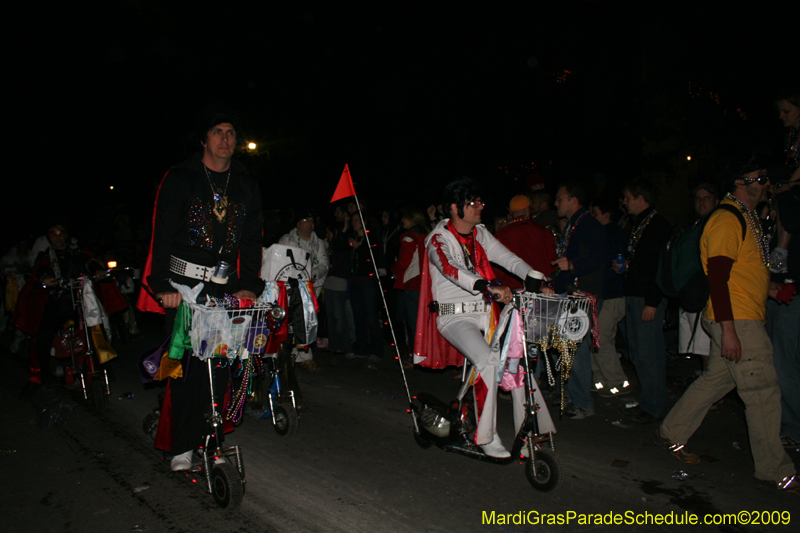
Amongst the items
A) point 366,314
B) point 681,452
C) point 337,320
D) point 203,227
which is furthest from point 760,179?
point 337,320

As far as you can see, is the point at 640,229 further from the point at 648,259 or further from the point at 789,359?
the point at 789,359

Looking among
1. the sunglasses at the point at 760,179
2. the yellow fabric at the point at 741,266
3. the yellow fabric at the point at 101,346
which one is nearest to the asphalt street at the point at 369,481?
the yellow fabric at the point at 101,346

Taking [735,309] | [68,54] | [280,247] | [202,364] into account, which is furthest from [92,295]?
[68,54]

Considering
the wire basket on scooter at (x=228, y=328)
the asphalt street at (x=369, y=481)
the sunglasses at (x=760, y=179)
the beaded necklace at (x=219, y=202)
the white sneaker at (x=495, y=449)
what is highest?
the sunglasses at (x=760, y=179)

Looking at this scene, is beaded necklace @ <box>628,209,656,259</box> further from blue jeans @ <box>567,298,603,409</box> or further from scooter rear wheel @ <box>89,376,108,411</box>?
scooter rear wheel @ <box>89,376,108,411</box>

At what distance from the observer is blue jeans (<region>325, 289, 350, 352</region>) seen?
28.9 feet

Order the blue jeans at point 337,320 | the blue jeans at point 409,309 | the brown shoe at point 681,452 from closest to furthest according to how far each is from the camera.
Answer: the brown shoe at point 681,452, the blue jeans at point 409,309, the blue jeans at point 337,320

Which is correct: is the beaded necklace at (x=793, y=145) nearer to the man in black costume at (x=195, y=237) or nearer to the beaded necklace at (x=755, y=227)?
the beaded necklace at (x=755, y=227)

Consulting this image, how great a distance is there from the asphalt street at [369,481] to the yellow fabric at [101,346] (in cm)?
74

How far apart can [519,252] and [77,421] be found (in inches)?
193

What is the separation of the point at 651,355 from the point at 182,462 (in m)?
4.26

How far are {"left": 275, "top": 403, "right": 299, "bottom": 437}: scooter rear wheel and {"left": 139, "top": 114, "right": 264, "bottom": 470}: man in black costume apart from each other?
1.19 m

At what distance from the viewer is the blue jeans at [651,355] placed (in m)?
5.47

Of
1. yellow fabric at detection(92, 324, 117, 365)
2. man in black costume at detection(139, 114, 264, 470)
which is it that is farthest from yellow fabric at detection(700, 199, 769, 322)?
yellow fabric at detection(92, 324, 117, 365)
